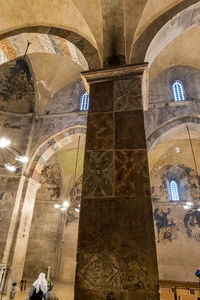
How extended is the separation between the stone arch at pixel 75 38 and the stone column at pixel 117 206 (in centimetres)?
104

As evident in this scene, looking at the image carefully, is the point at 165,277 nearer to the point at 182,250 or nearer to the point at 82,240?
the point at 182,250

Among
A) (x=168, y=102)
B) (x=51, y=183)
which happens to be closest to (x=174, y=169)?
(x=168, y=102)

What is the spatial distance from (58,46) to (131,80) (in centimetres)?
270

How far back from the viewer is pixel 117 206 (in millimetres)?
2572

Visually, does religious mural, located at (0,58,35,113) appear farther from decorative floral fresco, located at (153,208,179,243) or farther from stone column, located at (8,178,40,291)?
decorative floral fresco, located at (153,208,179,243)

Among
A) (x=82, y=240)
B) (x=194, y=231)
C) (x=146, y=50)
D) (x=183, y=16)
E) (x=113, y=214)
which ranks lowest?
(x=82, y=240)

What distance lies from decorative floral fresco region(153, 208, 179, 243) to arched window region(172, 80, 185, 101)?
6545 mm

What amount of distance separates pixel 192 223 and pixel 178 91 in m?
7.29

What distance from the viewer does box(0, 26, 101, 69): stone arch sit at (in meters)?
4.18

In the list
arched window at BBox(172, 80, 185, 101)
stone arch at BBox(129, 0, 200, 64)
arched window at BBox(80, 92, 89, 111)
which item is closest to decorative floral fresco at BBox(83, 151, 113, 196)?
stone arch at BBox(129, 0, 200, 64)

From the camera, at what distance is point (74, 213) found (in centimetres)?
1311

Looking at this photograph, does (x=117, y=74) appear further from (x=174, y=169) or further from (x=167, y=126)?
(x=174, y=169)

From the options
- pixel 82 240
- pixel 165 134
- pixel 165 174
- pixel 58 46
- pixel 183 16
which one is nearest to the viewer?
pixel 82 240

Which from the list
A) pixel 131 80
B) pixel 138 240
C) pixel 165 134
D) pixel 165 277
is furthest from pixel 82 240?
pixel 165 277
